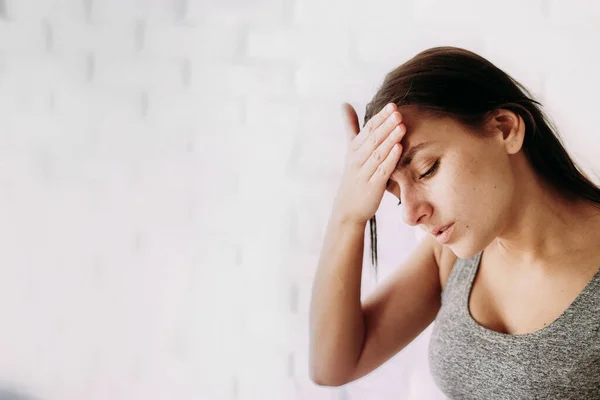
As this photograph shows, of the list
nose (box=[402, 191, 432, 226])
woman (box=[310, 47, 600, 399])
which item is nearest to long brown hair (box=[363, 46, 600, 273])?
woman (box=[310, 47, 600, 399])

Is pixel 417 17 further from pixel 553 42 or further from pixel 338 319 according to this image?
pixel 338 319

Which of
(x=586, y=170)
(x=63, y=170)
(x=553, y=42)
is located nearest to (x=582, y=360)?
(x=586, y=170)

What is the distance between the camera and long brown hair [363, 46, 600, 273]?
753 millimetres

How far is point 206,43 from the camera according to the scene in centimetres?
110

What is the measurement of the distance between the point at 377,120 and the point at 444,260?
0.32m

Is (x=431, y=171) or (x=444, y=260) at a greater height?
(x=431, y=171)

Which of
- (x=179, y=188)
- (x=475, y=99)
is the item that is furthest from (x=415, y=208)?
(x=179, y=188)

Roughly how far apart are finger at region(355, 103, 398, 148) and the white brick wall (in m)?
0.26

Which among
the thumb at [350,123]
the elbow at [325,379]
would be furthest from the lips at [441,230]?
the elbow at [325,379]

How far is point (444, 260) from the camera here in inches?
38.4

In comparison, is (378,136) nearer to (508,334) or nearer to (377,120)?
(377,120)

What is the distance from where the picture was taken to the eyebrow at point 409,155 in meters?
0.75

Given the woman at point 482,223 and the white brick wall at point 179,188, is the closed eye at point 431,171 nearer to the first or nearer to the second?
the woman at point 482,223

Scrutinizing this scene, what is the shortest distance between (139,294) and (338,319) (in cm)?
47
